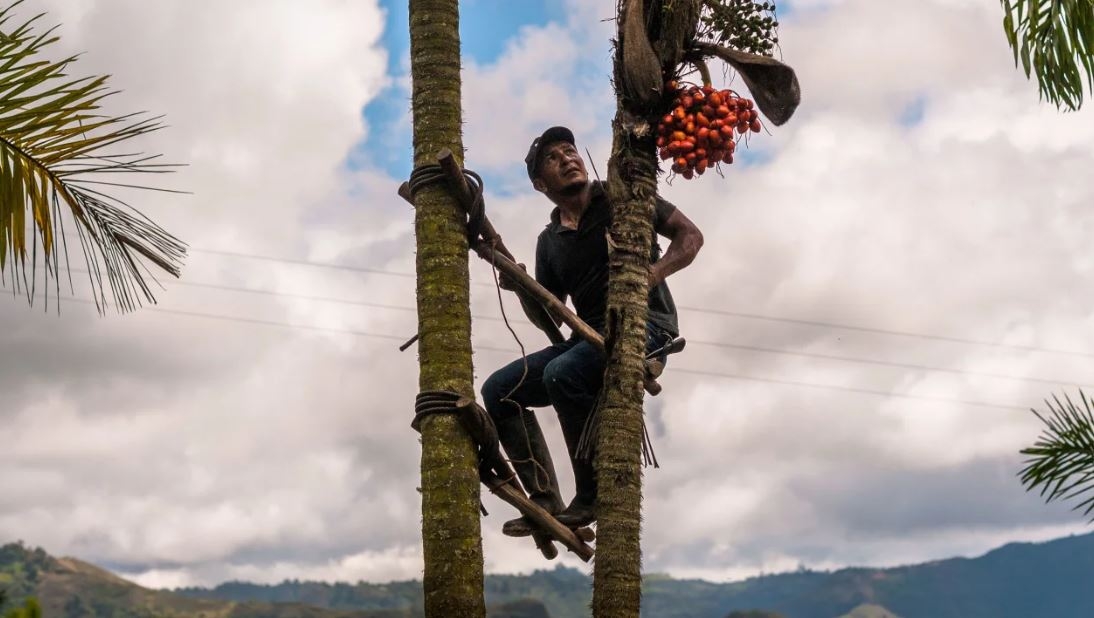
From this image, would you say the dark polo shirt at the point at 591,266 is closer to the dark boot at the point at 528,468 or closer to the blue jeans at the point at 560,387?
the blue jeans at the point at 560,387

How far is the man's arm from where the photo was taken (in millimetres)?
8328

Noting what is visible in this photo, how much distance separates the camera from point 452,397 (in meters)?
7.48

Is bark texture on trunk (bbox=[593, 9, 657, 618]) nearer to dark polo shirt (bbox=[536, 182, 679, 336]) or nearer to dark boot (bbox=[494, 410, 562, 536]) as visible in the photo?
dark polo shirt (bbox=[536, 182, 679, 336])

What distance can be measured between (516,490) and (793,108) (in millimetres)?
2905

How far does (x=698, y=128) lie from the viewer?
25.4ft

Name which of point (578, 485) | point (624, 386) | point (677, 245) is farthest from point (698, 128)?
point (578, 485)

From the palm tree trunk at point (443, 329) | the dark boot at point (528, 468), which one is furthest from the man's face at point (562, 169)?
the dark boot at point (528, 468)

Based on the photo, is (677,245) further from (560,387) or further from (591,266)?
(560,387)

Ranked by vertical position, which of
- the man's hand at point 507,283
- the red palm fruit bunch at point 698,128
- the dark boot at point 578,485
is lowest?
the dark boot at point 578,485

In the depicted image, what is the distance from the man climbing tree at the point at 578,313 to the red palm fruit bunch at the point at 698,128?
622mm

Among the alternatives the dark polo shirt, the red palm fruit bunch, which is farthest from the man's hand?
the red palm fruit bunch

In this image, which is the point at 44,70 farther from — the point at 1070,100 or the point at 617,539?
the point at 1070,100

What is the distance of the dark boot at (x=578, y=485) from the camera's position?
8375 millimetres

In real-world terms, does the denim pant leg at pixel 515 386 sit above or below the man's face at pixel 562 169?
below
